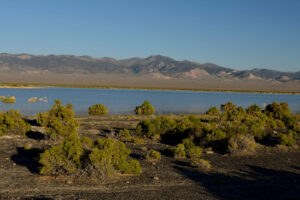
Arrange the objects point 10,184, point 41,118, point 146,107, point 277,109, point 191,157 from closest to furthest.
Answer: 1. point 10,184
2. point 191,157
3. point 41,118
4. point 277,109
5. point 146,107

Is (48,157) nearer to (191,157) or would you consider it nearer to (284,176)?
(191,157)

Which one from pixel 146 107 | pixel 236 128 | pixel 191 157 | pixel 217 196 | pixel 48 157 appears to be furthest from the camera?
pixel 146 107

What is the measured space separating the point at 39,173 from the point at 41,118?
8847 mm

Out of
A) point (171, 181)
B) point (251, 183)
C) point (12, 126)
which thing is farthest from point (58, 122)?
point (251, 183)

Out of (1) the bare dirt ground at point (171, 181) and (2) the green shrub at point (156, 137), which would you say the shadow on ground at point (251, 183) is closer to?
(1) the bare dirt ground at point (171, 181)

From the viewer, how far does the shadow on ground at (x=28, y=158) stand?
1100 centimetres

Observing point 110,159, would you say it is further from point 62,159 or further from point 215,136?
point 215,136

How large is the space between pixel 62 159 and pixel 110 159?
151 centimetres

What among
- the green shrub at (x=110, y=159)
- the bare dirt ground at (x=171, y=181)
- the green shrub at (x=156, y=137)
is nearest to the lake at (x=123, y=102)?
the green shrub at (x=156, y=137)

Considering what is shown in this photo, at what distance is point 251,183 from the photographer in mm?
9961

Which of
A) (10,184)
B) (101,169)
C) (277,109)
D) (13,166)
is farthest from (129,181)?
(277,109)

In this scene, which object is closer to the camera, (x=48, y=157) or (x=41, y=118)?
(x=48, y=157)

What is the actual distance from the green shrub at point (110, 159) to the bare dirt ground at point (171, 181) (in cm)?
28

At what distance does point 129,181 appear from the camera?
985cm
